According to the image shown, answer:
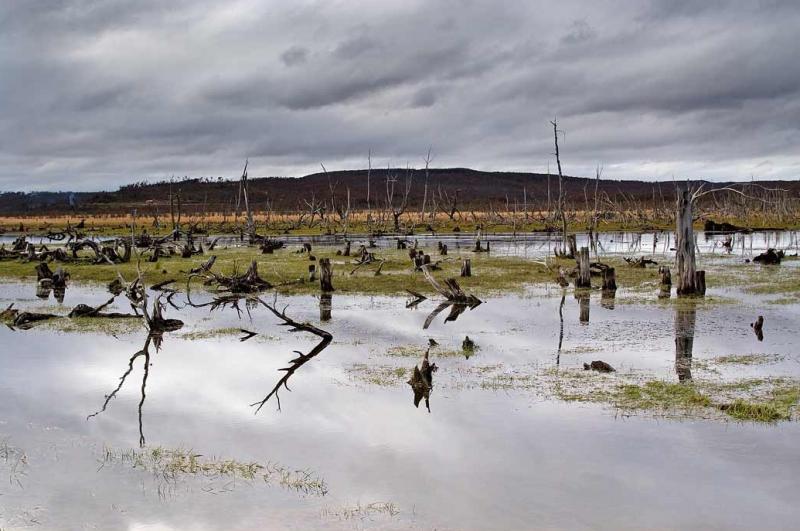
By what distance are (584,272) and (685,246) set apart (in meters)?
3.81

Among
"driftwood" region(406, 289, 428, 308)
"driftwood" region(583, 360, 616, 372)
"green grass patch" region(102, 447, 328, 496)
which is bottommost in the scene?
"green grass patch" region(102, 447, 328, 496)

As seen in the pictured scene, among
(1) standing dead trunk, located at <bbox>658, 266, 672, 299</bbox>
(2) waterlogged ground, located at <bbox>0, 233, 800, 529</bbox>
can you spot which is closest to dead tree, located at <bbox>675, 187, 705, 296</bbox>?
(1) standing dead trunk, located at <bbox>658, 266, 672, 299</bbox>

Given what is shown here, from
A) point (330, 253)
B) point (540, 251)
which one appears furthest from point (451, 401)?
point (540, 251)

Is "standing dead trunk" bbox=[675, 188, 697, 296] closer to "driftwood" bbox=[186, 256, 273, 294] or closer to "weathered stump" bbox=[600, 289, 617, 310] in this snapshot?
"weathered stump" bbox=[600, 289, 617, 310]

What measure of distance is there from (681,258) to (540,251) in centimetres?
1948

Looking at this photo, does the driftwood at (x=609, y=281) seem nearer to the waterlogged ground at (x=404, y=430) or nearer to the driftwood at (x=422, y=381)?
the waterlogged ground at (x=404, y=430)

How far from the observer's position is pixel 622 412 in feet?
36.7

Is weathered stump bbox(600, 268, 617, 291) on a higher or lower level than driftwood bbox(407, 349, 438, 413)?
higher

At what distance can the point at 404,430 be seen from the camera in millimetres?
10734

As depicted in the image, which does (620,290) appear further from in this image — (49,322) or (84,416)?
(84,416)

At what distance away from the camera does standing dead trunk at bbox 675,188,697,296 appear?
22.0m

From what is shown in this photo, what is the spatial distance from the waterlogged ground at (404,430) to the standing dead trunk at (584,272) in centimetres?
634

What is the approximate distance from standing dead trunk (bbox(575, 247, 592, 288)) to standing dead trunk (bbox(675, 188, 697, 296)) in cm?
305

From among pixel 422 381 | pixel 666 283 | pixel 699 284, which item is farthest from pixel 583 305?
pixel 422 381
